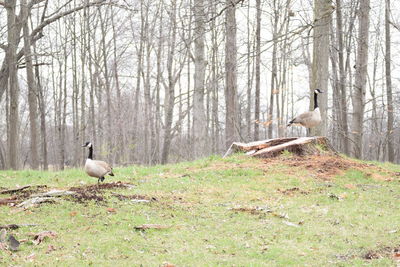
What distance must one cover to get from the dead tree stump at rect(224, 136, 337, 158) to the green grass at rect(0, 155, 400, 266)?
1.59 meters

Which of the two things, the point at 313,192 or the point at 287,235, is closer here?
the point at 287,235

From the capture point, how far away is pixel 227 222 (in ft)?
24.1

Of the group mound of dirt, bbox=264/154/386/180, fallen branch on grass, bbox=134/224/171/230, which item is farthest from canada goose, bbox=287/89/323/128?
fallen branch on grass, bbox=134/224/171/230

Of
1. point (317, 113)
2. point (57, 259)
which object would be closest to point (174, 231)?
point (57, 259)

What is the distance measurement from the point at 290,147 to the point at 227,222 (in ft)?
20.0

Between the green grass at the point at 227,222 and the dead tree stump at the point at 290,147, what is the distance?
1590 millimetres

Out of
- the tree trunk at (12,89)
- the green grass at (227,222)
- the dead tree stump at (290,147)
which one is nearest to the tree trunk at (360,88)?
the dead tree stump at (290,147)

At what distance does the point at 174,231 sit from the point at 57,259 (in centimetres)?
198

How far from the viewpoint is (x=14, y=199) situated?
8.37 meters

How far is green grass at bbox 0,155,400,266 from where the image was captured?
550cm

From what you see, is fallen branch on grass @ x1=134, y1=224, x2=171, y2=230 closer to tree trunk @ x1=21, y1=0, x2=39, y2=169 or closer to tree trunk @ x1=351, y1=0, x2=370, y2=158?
tree trunk @ x1=21, y1=0, x2=39, y2=169

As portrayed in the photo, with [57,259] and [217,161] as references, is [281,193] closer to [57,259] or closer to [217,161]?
[217,161]

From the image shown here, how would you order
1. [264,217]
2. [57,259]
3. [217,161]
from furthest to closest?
1. [217,161]
2. [264,217]
3. [57,259]

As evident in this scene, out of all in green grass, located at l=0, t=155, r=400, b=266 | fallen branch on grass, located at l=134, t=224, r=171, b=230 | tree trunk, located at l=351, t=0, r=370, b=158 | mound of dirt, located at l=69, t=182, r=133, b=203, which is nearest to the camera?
green grass, located at l=0, t=155, r=400, b=266
